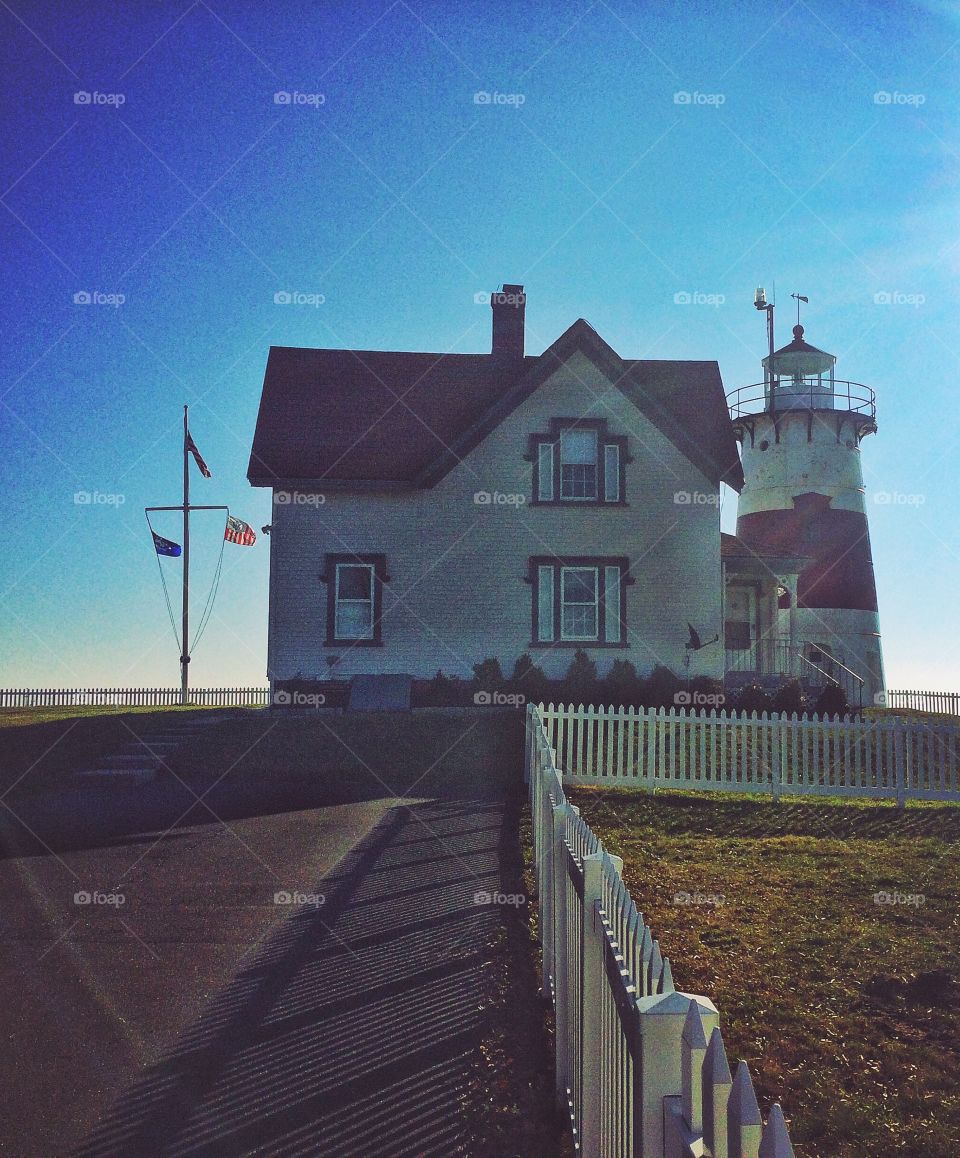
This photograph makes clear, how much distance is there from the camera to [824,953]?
280 inches

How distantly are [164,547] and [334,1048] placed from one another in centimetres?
2721

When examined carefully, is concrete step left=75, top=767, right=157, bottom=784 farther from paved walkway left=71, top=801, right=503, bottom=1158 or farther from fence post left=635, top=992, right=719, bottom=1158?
fence post left=635, top=992, right=719, bottom=1158

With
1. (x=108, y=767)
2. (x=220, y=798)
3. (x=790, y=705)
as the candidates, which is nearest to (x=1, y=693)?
(x=108, y=767)

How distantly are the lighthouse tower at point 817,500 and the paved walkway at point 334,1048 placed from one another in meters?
28.1

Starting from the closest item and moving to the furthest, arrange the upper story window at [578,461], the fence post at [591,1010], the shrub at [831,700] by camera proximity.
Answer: the fence post at [591,1010] < the shrub at [831,700] < the upper story window at [578,461]

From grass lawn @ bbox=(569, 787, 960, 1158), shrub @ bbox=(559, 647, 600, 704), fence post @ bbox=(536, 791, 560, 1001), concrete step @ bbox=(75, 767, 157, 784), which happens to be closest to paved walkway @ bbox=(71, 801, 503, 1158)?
fence post @ bbox=(536, 791, 560, 1001)

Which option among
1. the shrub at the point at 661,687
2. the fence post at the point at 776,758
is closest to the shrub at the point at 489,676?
the shrub at the point at 661,687

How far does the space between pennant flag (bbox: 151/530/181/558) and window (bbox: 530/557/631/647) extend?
12.9 m

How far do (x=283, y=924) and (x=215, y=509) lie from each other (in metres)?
25.8

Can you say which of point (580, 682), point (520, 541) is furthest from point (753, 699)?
point (520, 541)

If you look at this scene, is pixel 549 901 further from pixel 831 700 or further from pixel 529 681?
pixel 831 700

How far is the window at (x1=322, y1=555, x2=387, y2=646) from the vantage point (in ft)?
76.7

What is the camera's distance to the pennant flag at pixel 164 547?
3050 centimetres

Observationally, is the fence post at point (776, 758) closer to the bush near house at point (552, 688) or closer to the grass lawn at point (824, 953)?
the grass lawn at point (824, 953)
